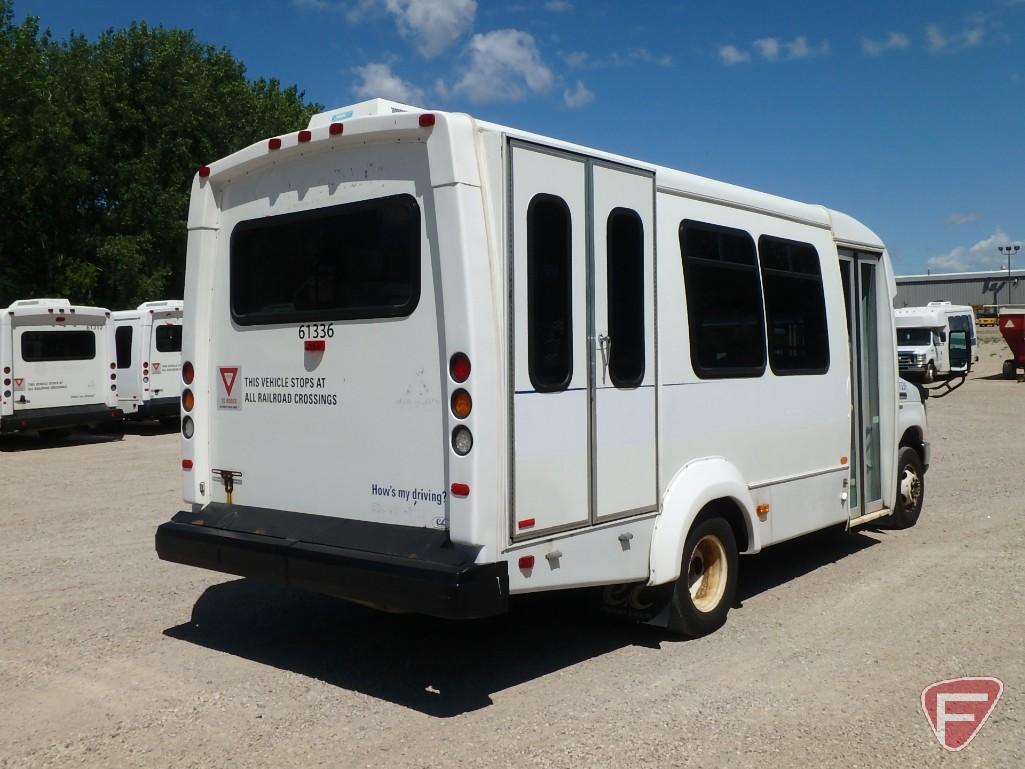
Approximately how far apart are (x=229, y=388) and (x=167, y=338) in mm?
14636

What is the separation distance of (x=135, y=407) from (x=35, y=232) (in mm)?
11827

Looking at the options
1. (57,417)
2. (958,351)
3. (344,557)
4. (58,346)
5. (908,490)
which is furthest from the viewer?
(958,351)

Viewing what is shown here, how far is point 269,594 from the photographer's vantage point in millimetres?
7211

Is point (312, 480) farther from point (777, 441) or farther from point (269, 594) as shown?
point (777, 441)

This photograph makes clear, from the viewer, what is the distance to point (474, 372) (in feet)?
15.2

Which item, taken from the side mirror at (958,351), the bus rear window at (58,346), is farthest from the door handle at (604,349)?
the side mirror at (958,351)

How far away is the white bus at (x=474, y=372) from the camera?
186 inches

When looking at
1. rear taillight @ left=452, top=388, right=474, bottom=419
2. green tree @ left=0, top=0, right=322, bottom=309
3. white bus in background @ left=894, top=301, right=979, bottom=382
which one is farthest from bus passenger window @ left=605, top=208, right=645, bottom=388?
white bus in background @ left=894, top=301, right=979, bottom=382

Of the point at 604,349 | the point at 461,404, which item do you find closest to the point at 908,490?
the point at 604,349

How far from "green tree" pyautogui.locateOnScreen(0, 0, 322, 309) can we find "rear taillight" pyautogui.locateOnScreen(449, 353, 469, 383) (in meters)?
24.0

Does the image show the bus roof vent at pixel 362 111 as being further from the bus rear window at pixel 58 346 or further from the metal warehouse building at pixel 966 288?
the metal warehouse building at pixel 966 288

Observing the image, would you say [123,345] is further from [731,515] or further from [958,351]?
[958,351]

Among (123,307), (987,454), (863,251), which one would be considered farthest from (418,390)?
(123,307)

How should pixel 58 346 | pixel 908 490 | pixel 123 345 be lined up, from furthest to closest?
pixel 123 345 → pixel 58 346 → pixel 908 490
